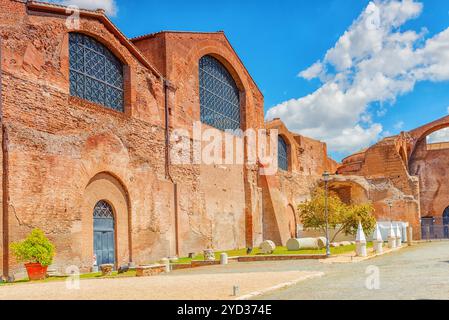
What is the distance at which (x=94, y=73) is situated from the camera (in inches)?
806

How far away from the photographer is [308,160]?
46.0 metres

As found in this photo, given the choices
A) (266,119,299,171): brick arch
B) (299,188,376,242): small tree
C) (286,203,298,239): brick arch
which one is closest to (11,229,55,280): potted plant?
(299,188,376,242): small tree

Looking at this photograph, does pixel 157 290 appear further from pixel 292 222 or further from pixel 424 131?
pixel 424 131

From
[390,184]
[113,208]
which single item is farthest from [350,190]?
[113,208]

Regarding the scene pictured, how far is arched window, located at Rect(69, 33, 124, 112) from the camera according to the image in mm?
19370

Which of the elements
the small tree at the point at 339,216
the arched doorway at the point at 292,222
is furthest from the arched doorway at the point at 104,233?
the arched doorway at the point at 292,222

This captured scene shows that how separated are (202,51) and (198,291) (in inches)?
785

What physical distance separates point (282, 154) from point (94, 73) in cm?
2269

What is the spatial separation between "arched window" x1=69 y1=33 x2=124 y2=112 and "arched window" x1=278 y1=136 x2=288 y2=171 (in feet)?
66.1

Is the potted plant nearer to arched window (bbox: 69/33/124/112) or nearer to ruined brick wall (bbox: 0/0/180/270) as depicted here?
ruined brick wall (bbox: 0/0/180/270)

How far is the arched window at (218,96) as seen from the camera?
1124 inches

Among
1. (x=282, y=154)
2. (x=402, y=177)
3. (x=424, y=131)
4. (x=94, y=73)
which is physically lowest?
(x=402, y=177)

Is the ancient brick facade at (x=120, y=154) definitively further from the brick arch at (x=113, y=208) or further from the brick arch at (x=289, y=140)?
the brick arch at (x=289, y=140)
